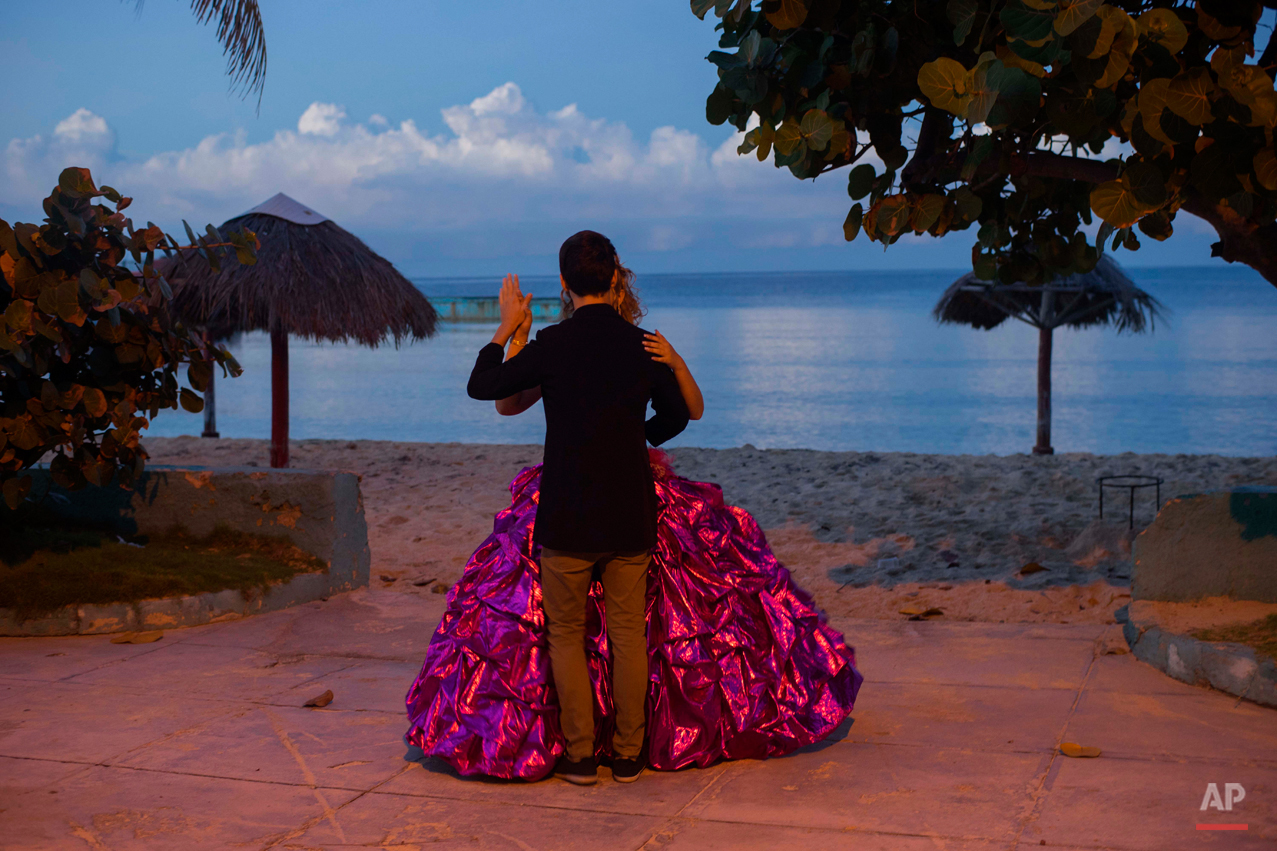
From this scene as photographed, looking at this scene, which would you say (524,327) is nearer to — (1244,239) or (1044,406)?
(1244,239)

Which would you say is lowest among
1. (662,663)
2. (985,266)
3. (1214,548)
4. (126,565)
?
(126,565)

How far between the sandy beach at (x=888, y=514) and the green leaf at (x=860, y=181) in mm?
2489

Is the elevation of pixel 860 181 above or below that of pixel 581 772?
above

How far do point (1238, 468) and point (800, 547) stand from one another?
211 inches

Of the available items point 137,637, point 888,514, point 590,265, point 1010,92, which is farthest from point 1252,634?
point 137,637

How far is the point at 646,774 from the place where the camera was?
3.43 meters

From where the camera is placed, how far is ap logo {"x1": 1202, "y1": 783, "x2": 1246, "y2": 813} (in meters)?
3.02

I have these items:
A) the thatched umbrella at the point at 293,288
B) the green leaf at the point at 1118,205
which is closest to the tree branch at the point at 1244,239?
the green leaf at the point at 1118,205

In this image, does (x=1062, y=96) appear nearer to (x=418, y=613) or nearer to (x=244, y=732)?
(x=244, y=732)

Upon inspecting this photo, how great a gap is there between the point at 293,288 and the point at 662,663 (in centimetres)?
770

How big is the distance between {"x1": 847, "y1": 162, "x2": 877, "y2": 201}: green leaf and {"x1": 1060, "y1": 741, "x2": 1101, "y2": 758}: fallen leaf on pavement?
2.21m

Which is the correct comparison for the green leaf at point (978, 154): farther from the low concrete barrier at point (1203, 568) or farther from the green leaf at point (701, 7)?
the low concrete barrier at point (1203, 568)

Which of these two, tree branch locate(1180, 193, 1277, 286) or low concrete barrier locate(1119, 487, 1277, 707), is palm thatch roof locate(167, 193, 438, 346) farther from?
tree branch locate(1180, 193, 1277, 286)

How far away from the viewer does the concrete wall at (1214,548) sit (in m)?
4.66
